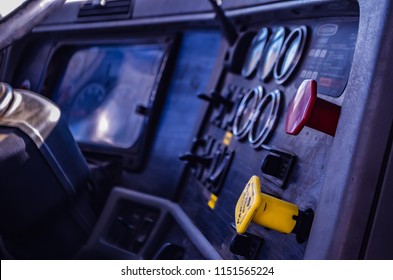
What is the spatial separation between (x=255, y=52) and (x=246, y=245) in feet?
2.00

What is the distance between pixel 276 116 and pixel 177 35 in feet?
2.78

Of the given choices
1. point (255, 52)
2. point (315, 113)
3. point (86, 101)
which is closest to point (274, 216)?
point (315, 113)

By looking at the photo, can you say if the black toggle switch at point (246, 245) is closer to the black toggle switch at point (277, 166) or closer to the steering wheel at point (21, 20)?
the black toggle switch at point (277, 166)

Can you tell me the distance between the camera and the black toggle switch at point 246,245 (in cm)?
89

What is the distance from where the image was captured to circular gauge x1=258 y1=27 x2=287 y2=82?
3.87ft

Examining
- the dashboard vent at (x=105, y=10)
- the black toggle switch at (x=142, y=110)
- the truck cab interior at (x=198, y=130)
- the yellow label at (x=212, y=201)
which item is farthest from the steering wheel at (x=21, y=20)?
the dashboard vent at (x=105, y=10)

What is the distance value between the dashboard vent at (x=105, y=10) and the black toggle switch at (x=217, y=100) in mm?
606

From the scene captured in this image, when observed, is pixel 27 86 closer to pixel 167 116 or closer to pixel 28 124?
pixel 167 116

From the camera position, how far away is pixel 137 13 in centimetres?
185

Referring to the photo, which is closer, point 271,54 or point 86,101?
point 271,54

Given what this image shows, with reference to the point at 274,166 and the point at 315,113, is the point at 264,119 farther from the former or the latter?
the point at 315,113

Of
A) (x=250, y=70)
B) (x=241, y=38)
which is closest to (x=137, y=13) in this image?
(x=241, y=38)

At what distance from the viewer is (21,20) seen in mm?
892

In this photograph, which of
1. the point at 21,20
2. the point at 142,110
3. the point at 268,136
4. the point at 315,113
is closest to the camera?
the point at 315,113
